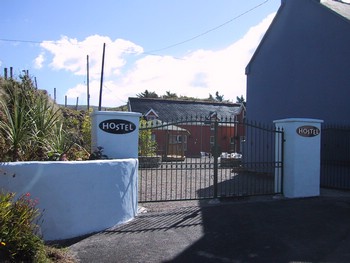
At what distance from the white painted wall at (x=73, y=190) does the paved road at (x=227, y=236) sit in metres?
0.33

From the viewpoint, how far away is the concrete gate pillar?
399 inches

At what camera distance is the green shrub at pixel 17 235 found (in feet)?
15.2

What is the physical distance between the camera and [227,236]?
21.3 feet

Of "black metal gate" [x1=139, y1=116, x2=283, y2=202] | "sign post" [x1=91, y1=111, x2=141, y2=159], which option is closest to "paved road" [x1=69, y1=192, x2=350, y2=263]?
"black metal gate" [x1=139, y1=116, x2=283, y2=202]

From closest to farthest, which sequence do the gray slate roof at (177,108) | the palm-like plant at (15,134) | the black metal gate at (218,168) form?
the palm-like plant at (15,134), the black metal gate at (218,168), the gray slate roof at (177,108)

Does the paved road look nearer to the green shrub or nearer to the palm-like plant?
the green shrub

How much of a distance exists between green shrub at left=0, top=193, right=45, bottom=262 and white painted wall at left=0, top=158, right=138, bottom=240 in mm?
957

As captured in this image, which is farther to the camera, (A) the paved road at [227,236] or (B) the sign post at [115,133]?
(B) the sign post at [115,133]

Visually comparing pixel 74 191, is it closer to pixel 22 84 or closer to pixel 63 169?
pixel 63 169

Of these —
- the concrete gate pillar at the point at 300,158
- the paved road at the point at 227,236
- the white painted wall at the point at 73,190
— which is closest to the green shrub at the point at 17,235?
the paved road at the point at 227,236

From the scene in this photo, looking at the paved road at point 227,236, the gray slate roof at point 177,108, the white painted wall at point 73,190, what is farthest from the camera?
the gray slate roof at point 177,108

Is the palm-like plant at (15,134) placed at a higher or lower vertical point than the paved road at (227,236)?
higher

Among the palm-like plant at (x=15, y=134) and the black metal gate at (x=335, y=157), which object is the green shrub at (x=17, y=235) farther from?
the black metal gate at (x=335, y=157)

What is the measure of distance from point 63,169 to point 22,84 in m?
4.55
